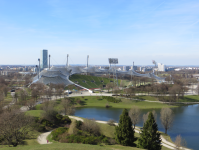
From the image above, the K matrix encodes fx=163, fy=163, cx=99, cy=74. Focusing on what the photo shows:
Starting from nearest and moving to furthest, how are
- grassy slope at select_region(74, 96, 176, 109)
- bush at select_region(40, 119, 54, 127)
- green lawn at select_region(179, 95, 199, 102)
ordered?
bush at select_region(40, 119, 54, 127)
grassy slope at select_region(74, 96, 176, 109)
green lawn at select_region(179, 95, 199, 102)

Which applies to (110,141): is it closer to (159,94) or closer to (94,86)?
(159,94)

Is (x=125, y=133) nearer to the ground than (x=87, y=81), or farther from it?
nearer to the ground

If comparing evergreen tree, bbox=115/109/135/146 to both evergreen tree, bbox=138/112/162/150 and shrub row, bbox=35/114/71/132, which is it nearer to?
evergreen tree, bbox=138/112/162/150

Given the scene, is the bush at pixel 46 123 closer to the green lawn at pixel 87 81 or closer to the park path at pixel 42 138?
the park path at pixel 42 138

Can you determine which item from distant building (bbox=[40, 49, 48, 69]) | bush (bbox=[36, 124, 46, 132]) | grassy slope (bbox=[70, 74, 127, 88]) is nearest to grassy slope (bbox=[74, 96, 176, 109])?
grassy slope (bbox=[70, 74, 127, 88])

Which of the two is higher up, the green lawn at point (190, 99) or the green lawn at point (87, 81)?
the green lawn at point (87, 81)

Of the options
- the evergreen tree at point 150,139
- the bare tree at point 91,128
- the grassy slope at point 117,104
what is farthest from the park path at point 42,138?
the grassy slope at point 117,104

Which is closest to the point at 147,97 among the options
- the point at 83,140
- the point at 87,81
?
the point at 87,81

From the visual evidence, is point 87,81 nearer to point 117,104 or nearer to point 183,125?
point 117,104

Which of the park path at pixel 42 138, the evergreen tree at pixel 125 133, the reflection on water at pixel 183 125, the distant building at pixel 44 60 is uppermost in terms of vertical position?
the distant building at pixel 44 60

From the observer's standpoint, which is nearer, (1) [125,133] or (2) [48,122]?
(1) [125,133]

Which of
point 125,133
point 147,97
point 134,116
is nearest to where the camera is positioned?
point 125,133

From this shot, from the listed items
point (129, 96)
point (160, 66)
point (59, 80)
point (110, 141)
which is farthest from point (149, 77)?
point (160, 66)

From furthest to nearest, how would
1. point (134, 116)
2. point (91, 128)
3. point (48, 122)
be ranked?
point (134, 116) < point (48, 122) < point (91, 128)
